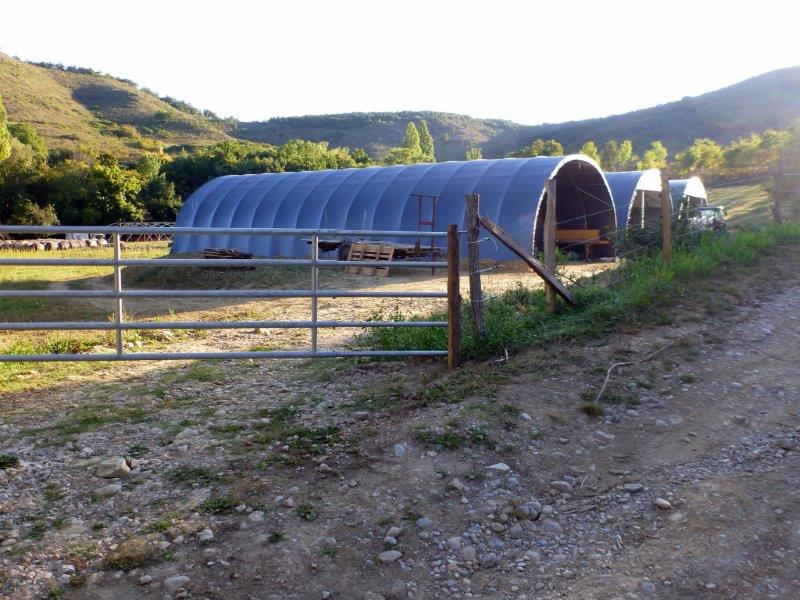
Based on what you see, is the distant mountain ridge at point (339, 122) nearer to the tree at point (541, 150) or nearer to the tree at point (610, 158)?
the tree at point (541, 150)

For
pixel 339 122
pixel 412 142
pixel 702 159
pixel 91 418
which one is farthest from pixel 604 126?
pixel 91 418

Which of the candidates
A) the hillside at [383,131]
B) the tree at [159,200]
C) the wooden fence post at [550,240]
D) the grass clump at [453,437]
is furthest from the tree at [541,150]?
the hillside at [383,131]

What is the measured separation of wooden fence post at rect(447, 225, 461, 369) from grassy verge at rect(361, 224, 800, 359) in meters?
0.27

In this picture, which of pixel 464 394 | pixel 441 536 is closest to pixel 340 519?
pixel 441 536

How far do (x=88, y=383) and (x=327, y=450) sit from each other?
127 inches

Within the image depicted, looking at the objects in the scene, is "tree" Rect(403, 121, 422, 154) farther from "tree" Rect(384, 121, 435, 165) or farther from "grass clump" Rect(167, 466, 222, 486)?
"grass clump" Rect(167, 466, 222, 486)

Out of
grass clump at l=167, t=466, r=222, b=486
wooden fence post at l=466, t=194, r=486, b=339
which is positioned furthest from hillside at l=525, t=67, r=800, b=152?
grass clump at l=167, t=466, r=222, b=486

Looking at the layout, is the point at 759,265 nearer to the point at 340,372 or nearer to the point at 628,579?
the point at 340,372

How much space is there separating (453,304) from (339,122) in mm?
143662

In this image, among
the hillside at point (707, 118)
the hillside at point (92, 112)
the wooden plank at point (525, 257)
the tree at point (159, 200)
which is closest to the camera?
the wooden plank at point (525, 257)

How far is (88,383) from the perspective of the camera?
7.32 metres

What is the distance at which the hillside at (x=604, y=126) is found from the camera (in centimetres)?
12038

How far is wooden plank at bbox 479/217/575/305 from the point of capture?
24.9 ft

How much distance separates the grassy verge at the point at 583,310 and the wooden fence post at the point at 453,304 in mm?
267
